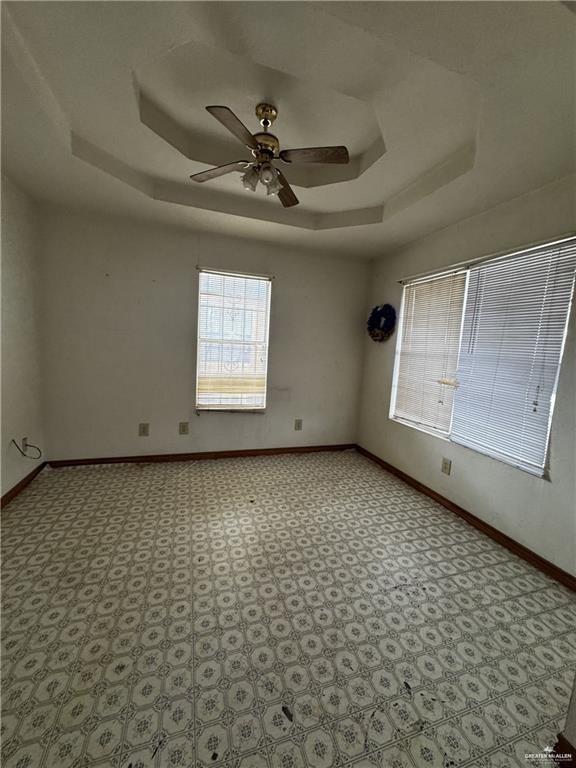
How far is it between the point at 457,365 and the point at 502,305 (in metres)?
0.55

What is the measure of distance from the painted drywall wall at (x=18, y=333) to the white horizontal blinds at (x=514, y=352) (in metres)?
3.52

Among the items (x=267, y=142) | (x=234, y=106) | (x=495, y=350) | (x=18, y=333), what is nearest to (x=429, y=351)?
(x=495, y=350)

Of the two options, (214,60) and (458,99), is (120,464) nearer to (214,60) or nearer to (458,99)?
(214,60)

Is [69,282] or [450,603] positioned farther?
[69,282]

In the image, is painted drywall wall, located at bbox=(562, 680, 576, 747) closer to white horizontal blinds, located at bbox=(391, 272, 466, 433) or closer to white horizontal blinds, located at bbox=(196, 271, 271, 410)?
white horizontal blinds, located at bbox=(391, 272, 466, 433)

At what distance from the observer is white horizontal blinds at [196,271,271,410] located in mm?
3139

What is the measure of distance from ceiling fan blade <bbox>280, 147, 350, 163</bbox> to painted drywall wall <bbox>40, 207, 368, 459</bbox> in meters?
1.63

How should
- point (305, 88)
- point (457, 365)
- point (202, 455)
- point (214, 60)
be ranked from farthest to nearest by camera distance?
1. point (202, 455)
2. point (457, 365)
3. point (305, 88)
4. point (214, 60)

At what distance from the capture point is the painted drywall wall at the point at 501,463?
179 cm

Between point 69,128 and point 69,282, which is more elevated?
point 69,128

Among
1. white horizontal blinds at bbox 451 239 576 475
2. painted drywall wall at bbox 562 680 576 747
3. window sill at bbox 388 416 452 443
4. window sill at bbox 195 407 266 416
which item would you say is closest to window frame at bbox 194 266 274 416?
window sill at bbox 195 407 266 416

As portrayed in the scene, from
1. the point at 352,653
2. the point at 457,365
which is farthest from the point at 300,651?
the point at 457,365

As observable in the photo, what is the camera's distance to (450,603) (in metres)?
1.57

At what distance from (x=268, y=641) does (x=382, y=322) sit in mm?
2914
